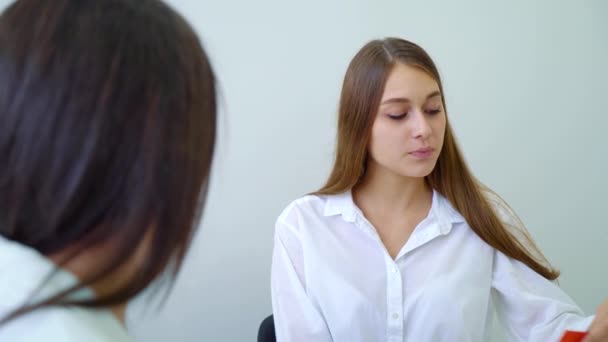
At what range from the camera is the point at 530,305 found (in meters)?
0.89

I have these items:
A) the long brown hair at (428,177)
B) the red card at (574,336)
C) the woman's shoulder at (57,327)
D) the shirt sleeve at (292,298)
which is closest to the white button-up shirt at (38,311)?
the woman's shoulder at (57,327)

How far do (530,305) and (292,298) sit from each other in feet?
1.87

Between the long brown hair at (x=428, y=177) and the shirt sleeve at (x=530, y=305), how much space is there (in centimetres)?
3

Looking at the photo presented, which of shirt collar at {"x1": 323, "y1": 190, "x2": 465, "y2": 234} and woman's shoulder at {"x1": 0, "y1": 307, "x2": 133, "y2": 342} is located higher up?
woman's shoulder at {"x1": 0, "y1": 307, "x2": 133, "y2": 342}

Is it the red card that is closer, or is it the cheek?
the red card

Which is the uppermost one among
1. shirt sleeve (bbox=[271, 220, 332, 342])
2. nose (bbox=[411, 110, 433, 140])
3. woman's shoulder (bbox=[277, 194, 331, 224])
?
nose (bbox=[411, 110, 433, 140])

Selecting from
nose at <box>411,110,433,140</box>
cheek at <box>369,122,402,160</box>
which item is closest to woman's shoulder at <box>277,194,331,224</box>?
cheek at <box>369,122,402,160</box>

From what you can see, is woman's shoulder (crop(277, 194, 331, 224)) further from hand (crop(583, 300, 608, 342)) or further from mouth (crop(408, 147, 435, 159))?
hand (crop(583, 300, 608, 342))

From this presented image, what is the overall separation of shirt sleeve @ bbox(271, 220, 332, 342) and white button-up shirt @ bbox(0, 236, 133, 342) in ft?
1.99

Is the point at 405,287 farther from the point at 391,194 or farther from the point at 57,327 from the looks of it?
the point at 57,327

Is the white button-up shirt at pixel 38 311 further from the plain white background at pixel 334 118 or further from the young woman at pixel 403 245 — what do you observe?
the plain white background at pixel 334 118

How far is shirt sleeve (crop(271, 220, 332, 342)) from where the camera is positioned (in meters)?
0.93

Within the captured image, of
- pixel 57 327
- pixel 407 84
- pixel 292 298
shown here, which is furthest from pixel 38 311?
pixel 407 84

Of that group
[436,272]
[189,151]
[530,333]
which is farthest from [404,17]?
[189,151]
